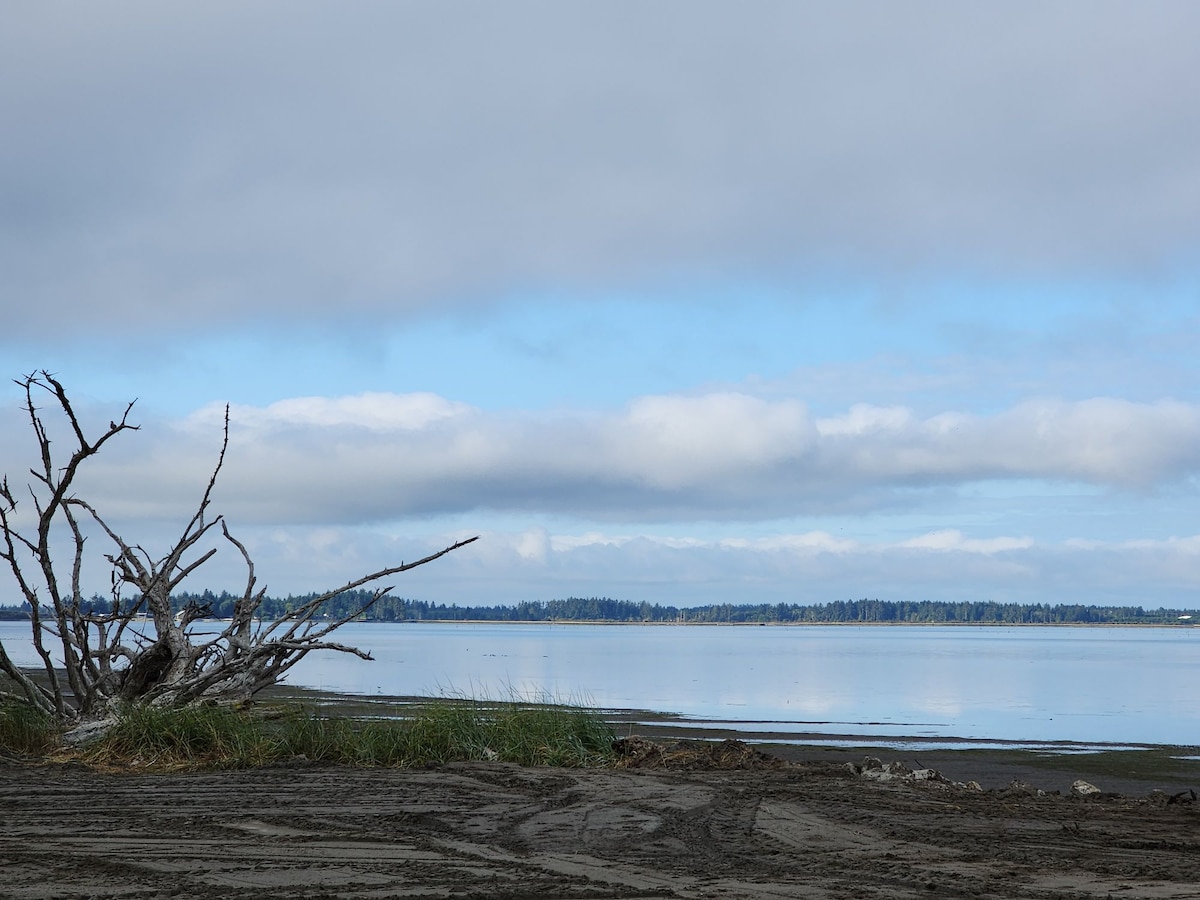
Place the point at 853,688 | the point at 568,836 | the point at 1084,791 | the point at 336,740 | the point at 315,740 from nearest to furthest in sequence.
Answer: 1. the point at 568,836
2. the point at 1084,791
3. the point at 315,740
4. the point at 336,740
5. the point at 853,688

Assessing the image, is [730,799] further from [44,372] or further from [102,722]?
[44,372]

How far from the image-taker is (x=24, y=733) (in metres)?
13.2

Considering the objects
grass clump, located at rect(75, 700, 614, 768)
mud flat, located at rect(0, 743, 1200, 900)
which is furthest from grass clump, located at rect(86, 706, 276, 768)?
mud flat, located at rect(0, 743, 1200, 900)

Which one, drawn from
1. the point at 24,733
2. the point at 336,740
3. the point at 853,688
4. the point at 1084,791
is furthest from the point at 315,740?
the point at 853,688

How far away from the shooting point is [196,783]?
10.8 m

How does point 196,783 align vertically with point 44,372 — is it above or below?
below

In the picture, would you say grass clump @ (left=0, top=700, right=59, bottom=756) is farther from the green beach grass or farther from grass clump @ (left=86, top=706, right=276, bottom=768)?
grass clump @ (left=86, top=706, right=276, bottom=768)

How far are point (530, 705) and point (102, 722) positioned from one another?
15.0ft

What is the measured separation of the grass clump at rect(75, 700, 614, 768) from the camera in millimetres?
12352

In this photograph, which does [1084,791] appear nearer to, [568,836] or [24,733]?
[568,836]

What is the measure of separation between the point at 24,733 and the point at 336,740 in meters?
3.44

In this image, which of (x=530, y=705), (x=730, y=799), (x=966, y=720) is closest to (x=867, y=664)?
(x=966, y=720)

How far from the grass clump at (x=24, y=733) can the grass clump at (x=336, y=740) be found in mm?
774

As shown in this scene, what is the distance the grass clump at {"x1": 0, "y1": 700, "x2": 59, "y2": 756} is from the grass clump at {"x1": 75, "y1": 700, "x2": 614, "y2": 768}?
774mm
